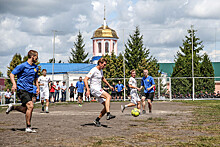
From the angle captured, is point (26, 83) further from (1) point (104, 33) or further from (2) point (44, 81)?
(1) point (104, 33)

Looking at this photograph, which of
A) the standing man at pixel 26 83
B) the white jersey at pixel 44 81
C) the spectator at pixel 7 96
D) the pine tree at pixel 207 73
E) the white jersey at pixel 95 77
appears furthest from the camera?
the pine tree at pixel 207 73

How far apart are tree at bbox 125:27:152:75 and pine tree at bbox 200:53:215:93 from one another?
22.9 m

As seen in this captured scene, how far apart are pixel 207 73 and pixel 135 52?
26.3 meters

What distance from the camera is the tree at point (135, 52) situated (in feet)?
217

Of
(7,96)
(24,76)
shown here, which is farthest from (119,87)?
(24,76)

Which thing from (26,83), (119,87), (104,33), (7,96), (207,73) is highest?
(104,33)

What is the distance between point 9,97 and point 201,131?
64.8 ft

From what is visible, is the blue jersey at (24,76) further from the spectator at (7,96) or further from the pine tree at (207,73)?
the pine tree at (207,73)

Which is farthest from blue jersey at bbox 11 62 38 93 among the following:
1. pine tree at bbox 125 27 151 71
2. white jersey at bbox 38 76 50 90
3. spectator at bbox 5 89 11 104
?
pine tree at bbox 125 27 151 71

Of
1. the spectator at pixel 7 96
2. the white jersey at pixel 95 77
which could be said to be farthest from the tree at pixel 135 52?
the white jersey at pixel 95 77

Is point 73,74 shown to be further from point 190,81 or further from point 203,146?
point 203,146

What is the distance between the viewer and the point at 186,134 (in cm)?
775

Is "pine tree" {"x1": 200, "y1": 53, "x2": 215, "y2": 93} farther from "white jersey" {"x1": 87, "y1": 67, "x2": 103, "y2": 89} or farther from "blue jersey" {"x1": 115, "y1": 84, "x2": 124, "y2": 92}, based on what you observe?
"white jersey" {"x1": 87, "y1": 67, "x2": 103, "y2": 89}

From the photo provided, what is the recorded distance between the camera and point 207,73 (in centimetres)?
4159
